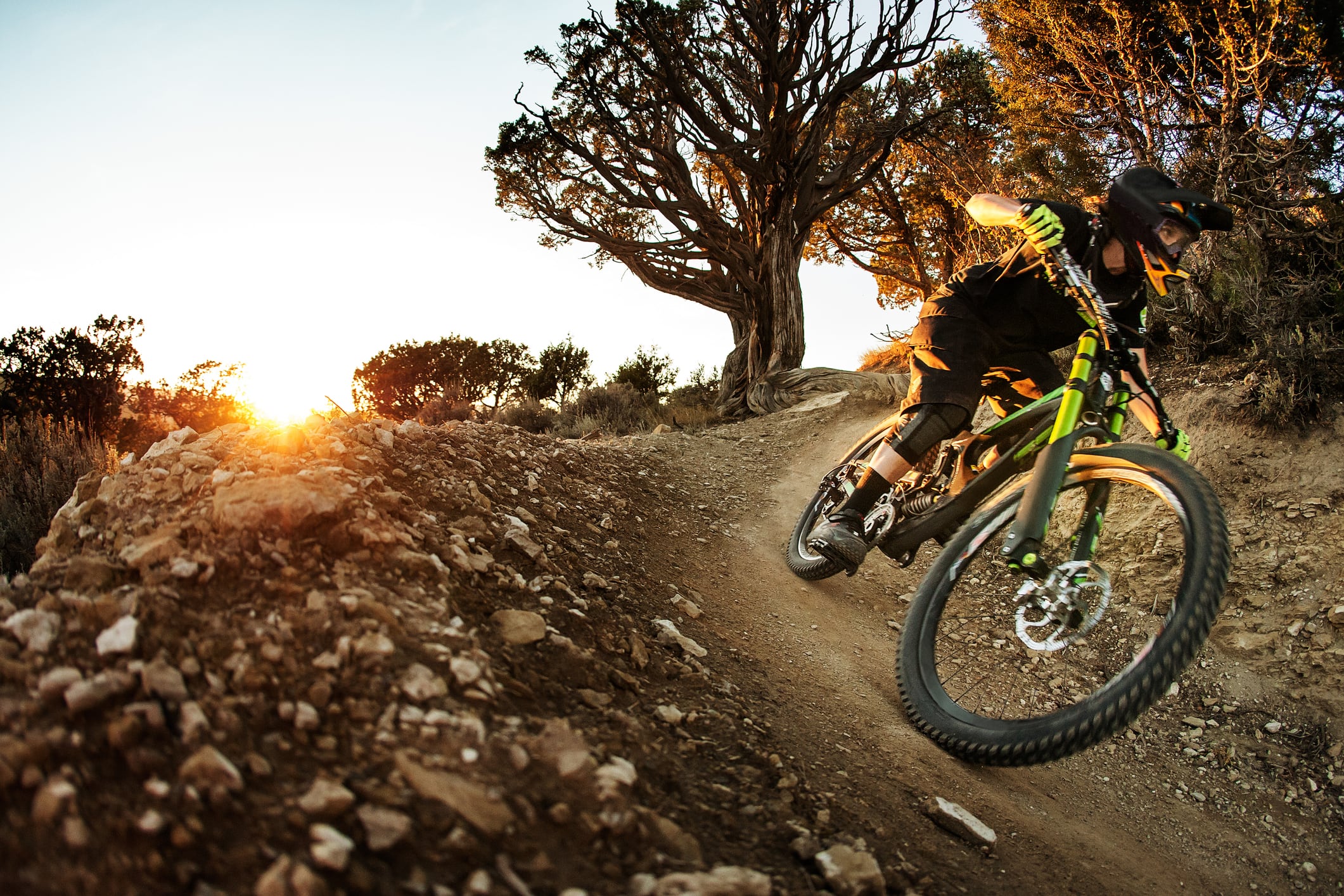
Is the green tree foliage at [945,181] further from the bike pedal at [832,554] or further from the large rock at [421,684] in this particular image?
the large rock at [421,684]

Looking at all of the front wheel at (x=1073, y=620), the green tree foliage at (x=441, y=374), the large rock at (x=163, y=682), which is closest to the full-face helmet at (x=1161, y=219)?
the front wheel at (x=1073, y=620)

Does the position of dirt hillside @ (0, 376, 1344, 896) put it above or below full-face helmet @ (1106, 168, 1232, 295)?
below

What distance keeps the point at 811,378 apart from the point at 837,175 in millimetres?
4121

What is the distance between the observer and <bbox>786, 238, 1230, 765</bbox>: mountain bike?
2.08m

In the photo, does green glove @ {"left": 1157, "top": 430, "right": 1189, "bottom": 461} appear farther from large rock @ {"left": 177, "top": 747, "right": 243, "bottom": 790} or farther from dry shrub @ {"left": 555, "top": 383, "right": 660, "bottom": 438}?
dry shrub @ {"left": 555, "top": 383, "right": 660, "bottom": 438}

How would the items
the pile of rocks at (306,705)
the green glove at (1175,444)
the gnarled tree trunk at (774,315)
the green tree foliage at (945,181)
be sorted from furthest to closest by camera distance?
the gnarled tree trunk at (774,315), the green tree foliage at (945,181), the green glove at (1175,444), the pile of rocks at (306,705)

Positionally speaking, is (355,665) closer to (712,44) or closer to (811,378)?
(811,378)

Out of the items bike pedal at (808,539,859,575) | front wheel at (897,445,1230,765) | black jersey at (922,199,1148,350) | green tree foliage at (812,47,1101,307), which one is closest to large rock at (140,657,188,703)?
front wheel at (897,445,1230,765)

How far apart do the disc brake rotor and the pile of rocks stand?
1.32m

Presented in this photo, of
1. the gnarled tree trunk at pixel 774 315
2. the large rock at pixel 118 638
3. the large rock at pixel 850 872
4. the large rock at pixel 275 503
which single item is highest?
the gnarled tree trunk at pixel 774 315

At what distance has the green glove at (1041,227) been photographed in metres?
2.80

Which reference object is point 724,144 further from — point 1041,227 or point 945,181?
point 1041,227

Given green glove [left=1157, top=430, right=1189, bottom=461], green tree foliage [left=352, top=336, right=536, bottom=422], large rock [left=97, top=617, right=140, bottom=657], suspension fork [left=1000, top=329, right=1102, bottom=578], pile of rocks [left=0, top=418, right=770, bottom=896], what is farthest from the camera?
green tree foliage [left=352, top=336, right=536, bottom=422]

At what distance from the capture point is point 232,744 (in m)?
1.40
